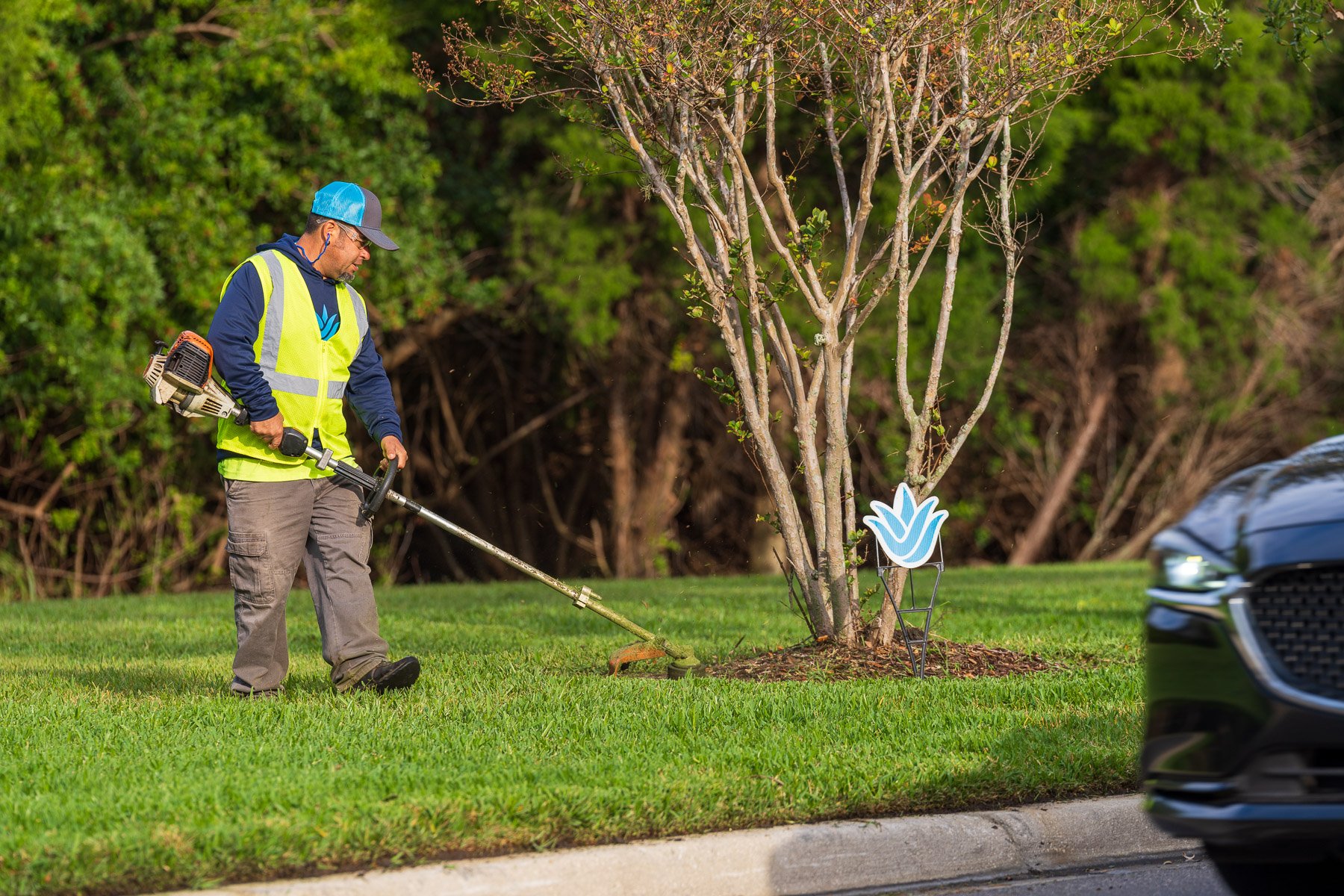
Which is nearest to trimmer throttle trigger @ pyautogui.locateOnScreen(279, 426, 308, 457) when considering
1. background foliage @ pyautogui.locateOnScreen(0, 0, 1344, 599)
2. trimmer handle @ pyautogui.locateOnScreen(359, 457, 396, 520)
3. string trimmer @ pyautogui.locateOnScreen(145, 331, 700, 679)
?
string trimmer @ pyautogui.locateOnScreen(145, 331, 700, 679)

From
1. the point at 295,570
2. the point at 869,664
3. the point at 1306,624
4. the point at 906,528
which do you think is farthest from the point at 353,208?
the point at 1306,624

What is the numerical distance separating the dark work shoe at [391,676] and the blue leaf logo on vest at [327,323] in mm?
1425

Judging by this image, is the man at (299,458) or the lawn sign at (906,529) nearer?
→ the man at (299,458)

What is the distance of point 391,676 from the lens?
673 centimetres

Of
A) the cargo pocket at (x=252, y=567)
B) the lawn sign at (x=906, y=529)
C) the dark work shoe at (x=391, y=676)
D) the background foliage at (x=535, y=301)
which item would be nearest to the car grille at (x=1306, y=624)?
the lawn sign at (x=906, y=529)

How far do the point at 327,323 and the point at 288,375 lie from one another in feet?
1.00

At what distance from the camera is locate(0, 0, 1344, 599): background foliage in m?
15.8

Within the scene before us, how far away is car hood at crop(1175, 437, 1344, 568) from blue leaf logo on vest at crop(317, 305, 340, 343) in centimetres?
396

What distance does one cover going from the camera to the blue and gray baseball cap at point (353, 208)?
679cm

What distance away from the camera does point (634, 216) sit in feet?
59.1

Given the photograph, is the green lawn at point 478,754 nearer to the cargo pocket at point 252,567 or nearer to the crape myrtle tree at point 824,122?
the cargo pocket at point 252,567

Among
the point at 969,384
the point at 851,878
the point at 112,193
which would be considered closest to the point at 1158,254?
the point at 969,384

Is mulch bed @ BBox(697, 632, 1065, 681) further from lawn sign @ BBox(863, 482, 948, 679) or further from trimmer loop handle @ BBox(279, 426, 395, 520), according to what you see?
trimmer loop handle @ BBox(279, 426, 395, 520)

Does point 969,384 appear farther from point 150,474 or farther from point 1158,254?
point 150,474
